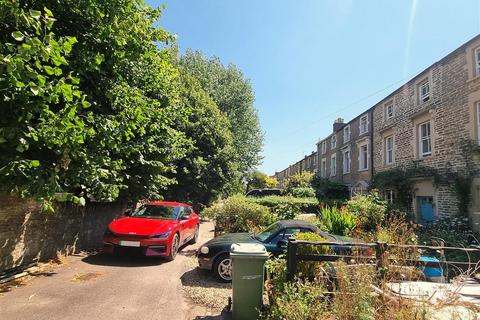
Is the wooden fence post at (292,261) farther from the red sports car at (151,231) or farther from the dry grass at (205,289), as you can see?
the red sports car at (151,231)

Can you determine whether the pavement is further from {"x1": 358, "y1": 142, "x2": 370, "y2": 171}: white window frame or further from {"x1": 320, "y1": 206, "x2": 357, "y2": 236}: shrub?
{"x1": 358, "y1": 142, "x2": 370, "y2": 171}: white window frame

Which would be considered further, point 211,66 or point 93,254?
point 211,66

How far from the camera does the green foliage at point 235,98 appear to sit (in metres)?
27.6

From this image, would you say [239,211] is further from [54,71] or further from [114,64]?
[54,71]

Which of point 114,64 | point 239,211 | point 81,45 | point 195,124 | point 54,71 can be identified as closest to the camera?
point 54,71

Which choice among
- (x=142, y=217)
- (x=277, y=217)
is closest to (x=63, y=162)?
(x=142, y=217)

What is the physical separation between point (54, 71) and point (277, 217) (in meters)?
9.10

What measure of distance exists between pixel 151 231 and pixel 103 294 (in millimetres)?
2410

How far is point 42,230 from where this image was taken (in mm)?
7449

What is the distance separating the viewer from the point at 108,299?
5.39m

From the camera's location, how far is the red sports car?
7.75 metres

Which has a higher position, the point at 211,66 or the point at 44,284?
the point at 211,66

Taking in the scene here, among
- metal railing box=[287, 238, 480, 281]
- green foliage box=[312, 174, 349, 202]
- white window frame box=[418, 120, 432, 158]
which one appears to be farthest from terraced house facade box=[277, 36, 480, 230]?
metal railing box=[287, 238, 480, 281]

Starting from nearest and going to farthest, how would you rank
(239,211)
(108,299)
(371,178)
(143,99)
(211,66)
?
(108,299) < (143,99) < (239,211) < (371,178) < (211,66)
